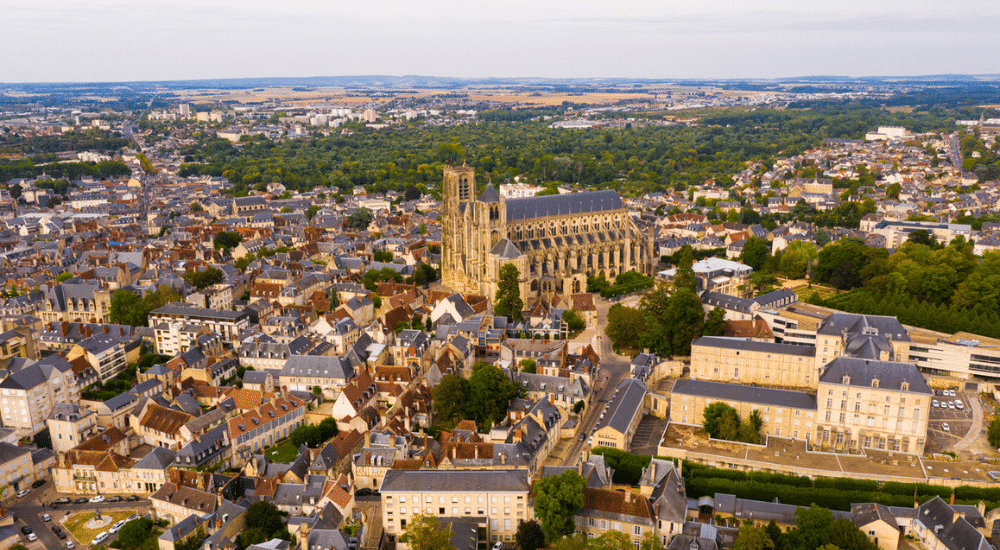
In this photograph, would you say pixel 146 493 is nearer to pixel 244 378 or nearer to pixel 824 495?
pixel 244 378

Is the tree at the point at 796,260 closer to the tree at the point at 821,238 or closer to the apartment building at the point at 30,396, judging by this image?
the tree at the point at 821,238

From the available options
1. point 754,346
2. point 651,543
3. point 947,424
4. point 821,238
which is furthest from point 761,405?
point 821,238

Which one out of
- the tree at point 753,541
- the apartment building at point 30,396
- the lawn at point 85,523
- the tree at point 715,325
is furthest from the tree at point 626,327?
the apartment building at point 30,396

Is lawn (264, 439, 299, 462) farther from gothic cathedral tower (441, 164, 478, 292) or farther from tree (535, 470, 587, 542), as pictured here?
gothic cathedral tower (441, 164, 478, 292)

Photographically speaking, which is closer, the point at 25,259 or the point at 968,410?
the point at 968,410

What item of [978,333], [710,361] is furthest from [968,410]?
[710,361]

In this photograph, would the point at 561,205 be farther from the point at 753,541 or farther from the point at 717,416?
the point at 753,541

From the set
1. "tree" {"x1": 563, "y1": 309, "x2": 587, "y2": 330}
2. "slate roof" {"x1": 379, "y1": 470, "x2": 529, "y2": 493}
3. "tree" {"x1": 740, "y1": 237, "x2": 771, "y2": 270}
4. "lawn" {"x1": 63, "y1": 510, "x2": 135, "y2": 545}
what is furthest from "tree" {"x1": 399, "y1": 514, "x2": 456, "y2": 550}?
"tree" {"x1": 740, "y1": 237, "x2": 771, "y2": 270}
